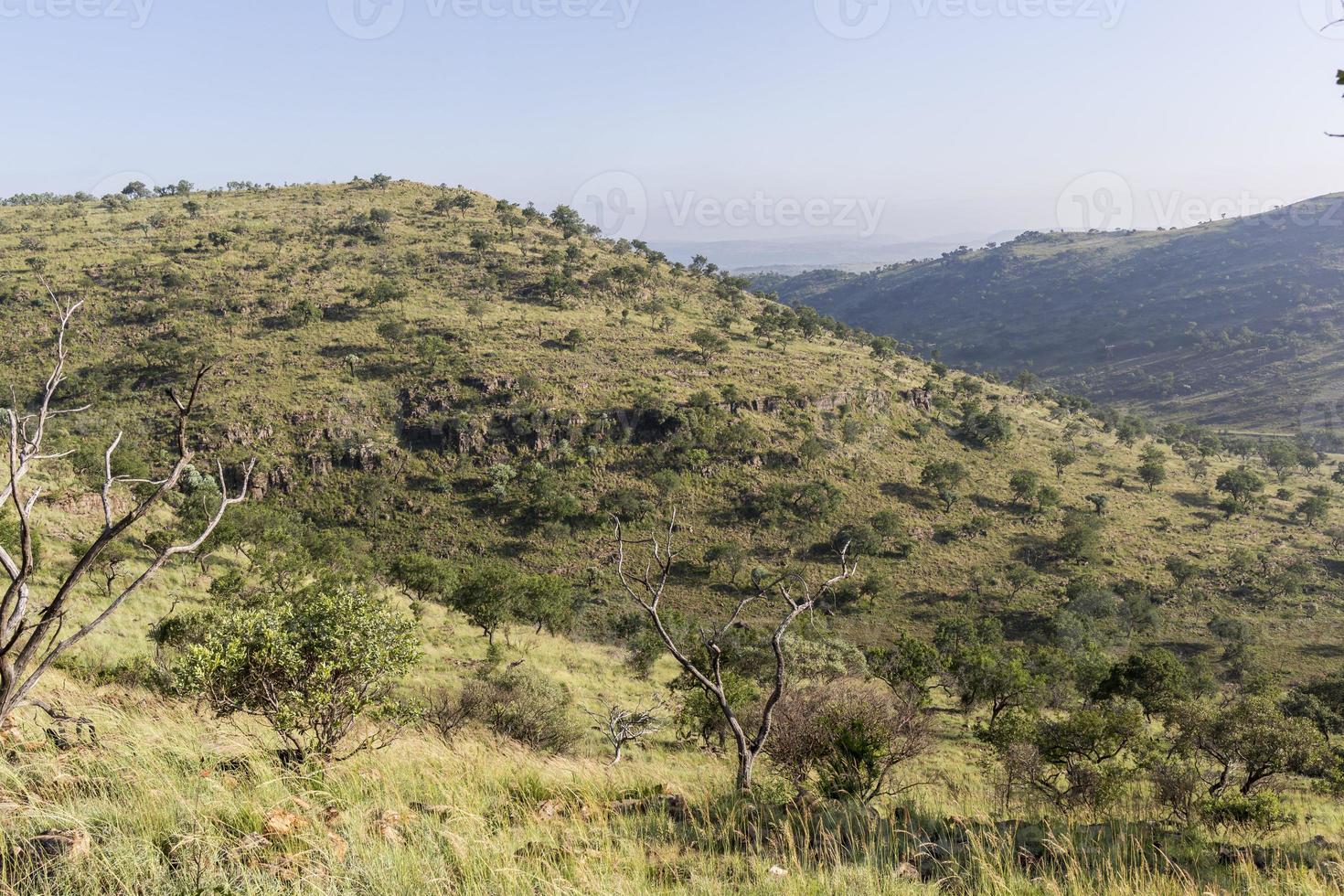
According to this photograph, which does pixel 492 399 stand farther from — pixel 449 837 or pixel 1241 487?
pixel 1241 487

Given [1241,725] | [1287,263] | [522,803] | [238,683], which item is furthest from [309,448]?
[1287,263]

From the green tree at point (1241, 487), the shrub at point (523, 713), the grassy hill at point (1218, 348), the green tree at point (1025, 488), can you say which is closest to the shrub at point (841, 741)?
the shrub at point (523, 713)

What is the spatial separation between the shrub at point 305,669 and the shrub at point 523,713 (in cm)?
882

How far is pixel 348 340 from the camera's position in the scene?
6594 centimetres

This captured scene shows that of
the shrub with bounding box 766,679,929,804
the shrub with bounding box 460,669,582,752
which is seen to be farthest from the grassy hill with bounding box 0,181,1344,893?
the shrub with bounding box 460,669,582,752

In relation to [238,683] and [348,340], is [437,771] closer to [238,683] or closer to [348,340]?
[238,683]

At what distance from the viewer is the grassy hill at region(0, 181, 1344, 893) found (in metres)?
4.74

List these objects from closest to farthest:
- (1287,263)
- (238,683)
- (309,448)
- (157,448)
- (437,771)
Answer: (437,771), (238,683), (157,448), (309,448), (1287,263)

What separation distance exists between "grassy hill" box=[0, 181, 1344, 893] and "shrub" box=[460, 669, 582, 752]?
1.27 meters

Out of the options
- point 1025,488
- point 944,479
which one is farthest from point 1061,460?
point 944,479

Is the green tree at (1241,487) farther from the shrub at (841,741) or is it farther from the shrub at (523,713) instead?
the shrub at (523,713)

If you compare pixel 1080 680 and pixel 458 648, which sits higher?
pixel 458 648

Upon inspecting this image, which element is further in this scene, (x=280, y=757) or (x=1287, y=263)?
(x=1287, y=263)

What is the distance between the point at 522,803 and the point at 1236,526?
254 feet
